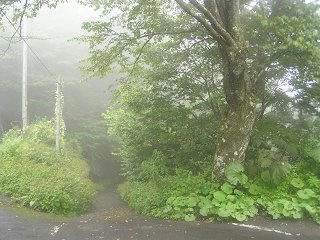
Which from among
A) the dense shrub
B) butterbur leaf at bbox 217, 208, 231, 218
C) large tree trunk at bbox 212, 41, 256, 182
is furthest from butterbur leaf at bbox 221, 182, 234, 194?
butterbur leaf at bbox 217, 208, 231, 218

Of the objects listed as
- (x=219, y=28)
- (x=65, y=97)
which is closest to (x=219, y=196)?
(x=219, y=28)

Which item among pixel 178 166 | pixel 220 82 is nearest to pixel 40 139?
pixel 178 166

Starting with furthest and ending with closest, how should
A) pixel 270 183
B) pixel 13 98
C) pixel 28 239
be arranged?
pixel 13 98, pixel 270 183, pixel 28 239

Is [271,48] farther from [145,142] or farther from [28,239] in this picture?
[28,239]

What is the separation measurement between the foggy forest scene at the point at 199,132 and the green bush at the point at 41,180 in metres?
0.05

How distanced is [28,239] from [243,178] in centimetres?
516

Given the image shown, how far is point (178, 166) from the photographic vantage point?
12.6m

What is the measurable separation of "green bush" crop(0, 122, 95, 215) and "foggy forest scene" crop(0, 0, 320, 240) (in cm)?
5

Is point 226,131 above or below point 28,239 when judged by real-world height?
above

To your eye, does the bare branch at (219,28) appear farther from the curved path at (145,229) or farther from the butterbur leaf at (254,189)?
the curved path at (145,229)

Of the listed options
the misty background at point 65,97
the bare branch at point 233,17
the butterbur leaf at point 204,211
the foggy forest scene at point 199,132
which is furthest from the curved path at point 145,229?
the misty background at point 65,97

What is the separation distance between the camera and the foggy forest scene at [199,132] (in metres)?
8.19

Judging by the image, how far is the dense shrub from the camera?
8.31 meters

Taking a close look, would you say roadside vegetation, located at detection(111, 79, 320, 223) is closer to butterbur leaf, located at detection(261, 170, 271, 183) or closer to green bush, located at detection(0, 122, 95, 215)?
butterbur leaf, located at detection(261, 170, 271, 183)
